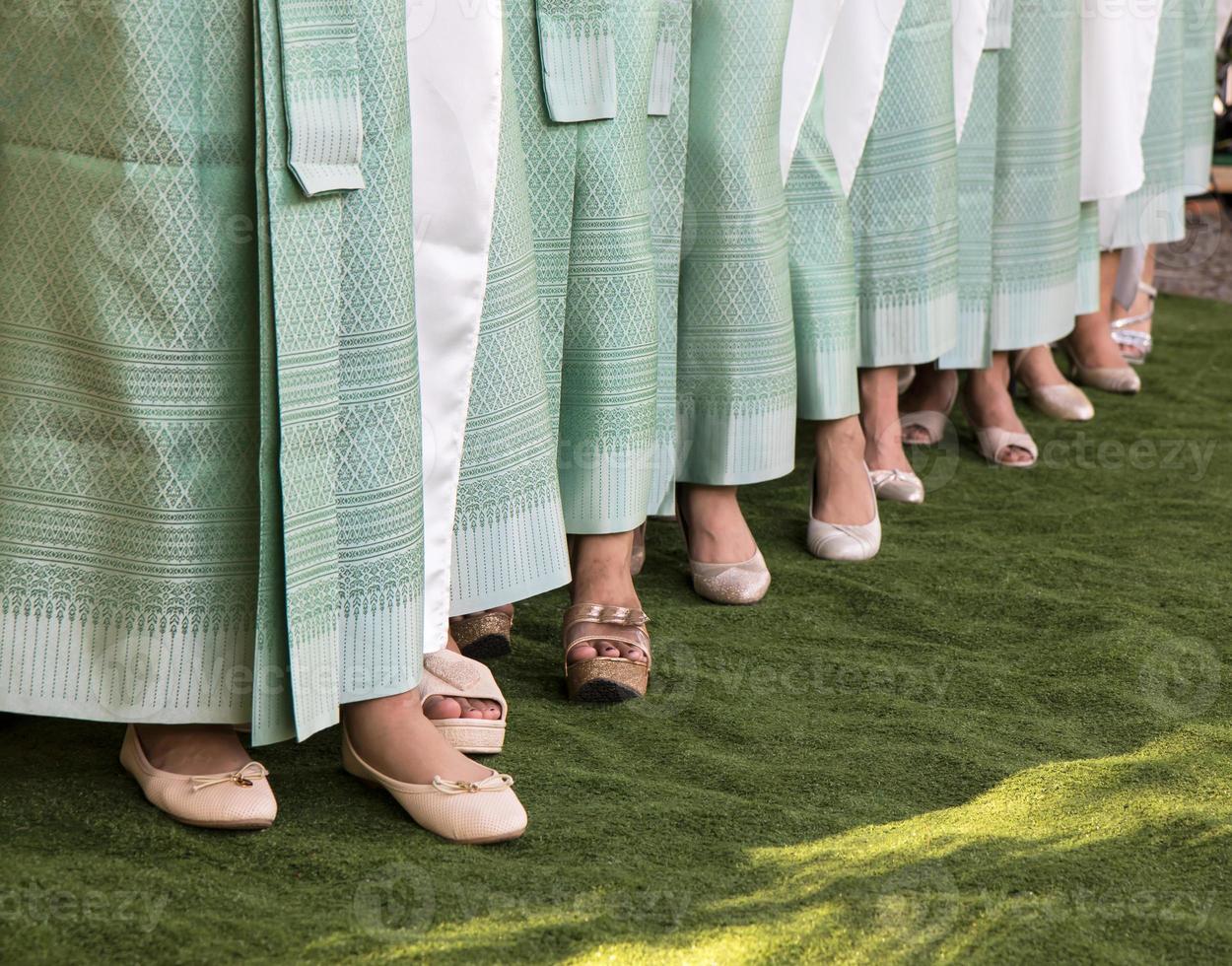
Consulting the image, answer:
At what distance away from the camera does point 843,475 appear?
2.52 meters

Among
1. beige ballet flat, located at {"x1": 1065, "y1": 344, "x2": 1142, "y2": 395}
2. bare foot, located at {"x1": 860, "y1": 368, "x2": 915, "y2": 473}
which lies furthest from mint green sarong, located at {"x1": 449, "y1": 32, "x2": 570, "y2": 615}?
beige ballet flat, located at {"x1": 1065, "y1": 344, "x2": 1142, "y2": 395}

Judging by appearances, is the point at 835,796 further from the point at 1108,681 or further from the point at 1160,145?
the point at 1160,145

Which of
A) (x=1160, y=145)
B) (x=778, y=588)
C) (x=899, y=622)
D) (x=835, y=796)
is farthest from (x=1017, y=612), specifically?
(x=1160, y=145)

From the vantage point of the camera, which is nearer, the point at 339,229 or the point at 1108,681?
the point at 339,229

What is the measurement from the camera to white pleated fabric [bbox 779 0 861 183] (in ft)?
7.70

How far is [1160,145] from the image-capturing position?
12.4 ft

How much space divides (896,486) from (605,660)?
110 cm

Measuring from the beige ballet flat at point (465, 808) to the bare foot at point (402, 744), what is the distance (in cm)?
1

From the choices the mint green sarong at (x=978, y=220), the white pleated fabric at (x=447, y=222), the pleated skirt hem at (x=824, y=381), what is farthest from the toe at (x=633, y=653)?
the mint green sarong at (x=978, y=220)

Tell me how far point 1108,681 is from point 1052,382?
1609 mm

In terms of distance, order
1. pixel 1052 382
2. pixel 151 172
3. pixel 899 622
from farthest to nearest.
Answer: pixel 1052 382 → pixel 899 622 → pixel 151 172

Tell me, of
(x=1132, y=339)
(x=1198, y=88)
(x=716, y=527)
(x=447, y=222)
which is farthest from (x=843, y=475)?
(x=1198, y=88)

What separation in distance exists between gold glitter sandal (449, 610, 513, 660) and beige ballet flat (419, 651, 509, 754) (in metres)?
0.25

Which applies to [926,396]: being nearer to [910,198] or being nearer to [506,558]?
[910,198]
